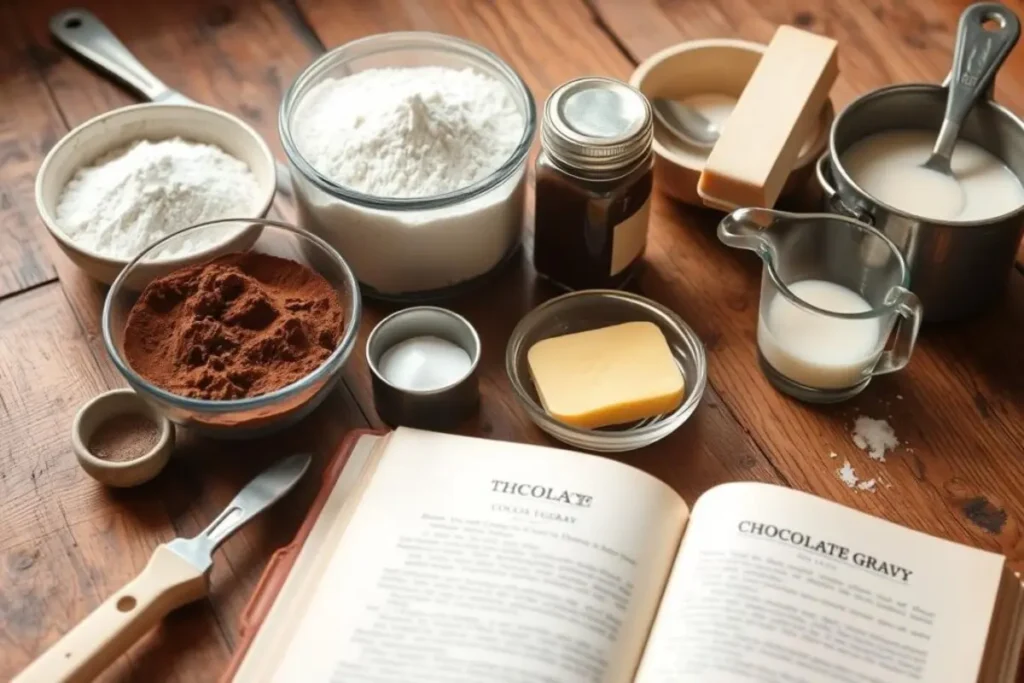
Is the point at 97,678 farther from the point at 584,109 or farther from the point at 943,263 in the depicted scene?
the point at 943,263

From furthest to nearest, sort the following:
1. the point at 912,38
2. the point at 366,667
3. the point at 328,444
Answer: the point at 912,38 < the point at 328,444 < the point at 366,667

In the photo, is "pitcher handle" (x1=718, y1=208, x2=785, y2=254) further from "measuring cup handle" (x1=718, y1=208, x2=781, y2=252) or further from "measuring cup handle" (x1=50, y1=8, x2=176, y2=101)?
"measuring cup handle" (x1=50, y1=8, x2=176, y2=101)

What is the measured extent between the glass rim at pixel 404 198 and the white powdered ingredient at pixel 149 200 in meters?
0.07

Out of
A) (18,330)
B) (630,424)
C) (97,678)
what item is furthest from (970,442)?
(18,330)

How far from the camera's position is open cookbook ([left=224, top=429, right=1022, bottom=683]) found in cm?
69

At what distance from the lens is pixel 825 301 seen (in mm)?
881

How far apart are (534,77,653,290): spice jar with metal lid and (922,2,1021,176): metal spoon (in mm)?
245

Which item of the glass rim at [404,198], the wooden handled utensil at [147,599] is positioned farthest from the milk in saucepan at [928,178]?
the wooden handled utensil at [147,599]

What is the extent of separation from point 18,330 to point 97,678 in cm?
32

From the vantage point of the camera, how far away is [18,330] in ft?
3.00

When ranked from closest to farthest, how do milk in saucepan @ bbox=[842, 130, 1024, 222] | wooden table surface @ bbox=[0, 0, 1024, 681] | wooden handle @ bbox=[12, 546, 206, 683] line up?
wooden handle @ bbox=[12, 546, 206, 683] < wooden table surface @ bbox=[0, 0, 1024, 681] < milk in saucepan @ bbox=[842, 130, 1024, 222]

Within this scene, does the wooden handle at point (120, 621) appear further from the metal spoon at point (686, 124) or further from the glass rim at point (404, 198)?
the metal spoon at point (686, 124)

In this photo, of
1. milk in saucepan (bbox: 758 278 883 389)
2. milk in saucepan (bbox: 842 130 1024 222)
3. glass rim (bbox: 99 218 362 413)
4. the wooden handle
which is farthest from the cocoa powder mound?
milk in saucepan (bbox: 842 130 1024 222)

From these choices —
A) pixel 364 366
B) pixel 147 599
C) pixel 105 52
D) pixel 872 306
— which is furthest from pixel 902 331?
pixel 105 52
